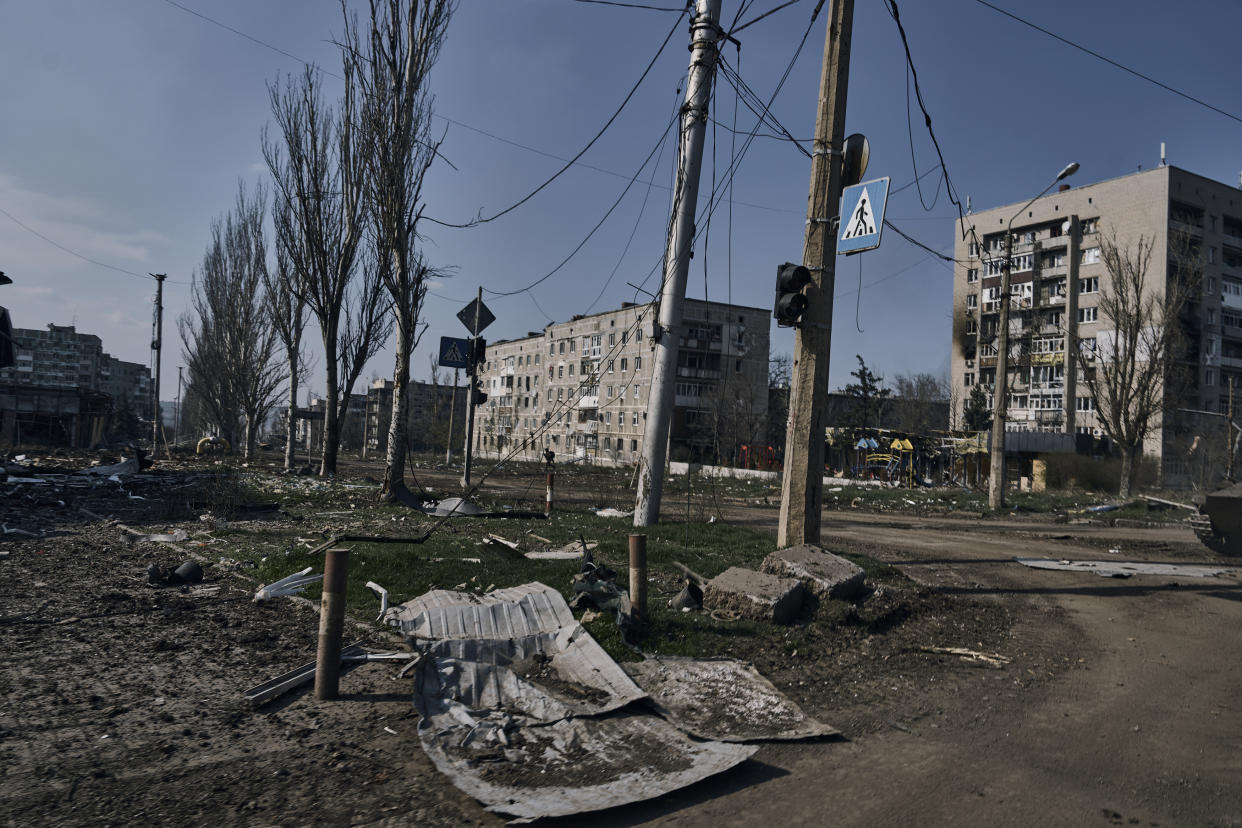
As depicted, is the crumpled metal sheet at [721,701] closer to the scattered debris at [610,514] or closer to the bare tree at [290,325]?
the scattered debris at [610,514]

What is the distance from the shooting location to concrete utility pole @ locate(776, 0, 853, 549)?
8.09 m

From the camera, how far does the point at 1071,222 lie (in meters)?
56.5

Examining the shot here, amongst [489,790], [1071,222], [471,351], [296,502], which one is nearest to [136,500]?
→ [296,502]

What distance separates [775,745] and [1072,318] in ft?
209

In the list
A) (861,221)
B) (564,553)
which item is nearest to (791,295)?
Result: (861,221)

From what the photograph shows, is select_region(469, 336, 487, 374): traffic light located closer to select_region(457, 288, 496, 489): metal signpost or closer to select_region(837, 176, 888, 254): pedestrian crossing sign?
select_region(457, 288, 496, 489): metal signpost

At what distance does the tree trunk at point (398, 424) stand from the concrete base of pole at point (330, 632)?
11028 millimetres

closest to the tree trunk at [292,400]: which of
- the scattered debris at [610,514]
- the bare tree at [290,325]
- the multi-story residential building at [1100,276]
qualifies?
the bare tree at [290,325]

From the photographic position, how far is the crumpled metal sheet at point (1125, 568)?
10227 millimetres

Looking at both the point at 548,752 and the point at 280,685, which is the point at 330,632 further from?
the point at 548,752

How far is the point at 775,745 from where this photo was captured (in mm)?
4062

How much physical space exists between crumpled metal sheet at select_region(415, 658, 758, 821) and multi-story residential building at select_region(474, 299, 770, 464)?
48622 millimetres

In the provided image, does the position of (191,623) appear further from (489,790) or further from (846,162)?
(846,162)

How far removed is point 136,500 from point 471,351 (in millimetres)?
8054
